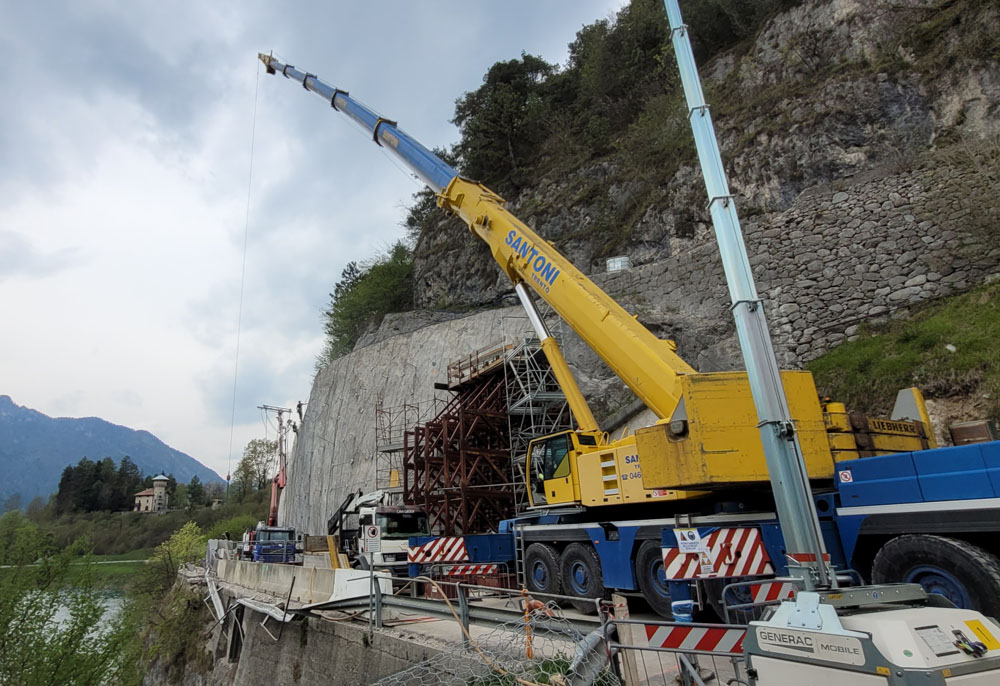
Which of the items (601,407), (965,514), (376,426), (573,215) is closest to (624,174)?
(573,215)

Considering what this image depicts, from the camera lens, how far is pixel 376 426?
2762 cm

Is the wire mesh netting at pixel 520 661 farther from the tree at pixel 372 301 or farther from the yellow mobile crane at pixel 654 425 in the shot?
the tree at pixel 372 301

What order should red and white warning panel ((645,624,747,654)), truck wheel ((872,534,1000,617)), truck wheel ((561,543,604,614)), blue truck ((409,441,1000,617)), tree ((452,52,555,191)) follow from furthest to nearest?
1. tree ((452,52,555,191))
2. truck wheel ((561,543,604,614))
3. blue truck ((409,441,1000,617))
4. truck wheel ((872,534,1000,617))
5. red and white warning panel ((645,624,747,654))

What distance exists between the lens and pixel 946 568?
5238 millimetres

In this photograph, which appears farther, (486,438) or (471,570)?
(486,438)

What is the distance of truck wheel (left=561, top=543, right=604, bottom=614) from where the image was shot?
356 inches

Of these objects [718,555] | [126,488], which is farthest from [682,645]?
[126,488]

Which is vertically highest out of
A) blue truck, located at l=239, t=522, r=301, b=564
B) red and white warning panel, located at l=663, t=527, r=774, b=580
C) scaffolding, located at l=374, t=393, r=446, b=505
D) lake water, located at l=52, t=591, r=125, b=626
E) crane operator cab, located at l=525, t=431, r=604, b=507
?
scaffolding, located at l=374, t=393, r=446, b=505

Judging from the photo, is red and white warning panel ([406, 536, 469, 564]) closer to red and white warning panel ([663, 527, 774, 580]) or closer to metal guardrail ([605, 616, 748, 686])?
red and white warning panel ([663, 527, 774, 580])

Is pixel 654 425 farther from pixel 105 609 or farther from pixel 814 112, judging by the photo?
pixel 105 609

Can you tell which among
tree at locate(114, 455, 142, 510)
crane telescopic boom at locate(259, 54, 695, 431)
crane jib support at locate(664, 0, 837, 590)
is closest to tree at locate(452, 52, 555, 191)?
crane telescopic boom at locate(259, 54, 695, 431)

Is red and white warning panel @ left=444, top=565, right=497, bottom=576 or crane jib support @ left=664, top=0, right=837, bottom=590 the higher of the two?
crane jib support @ left=664, top=0, right=837, bottom=590

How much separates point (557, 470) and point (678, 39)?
23.0ft

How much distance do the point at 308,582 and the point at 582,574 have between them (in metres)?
5.95
